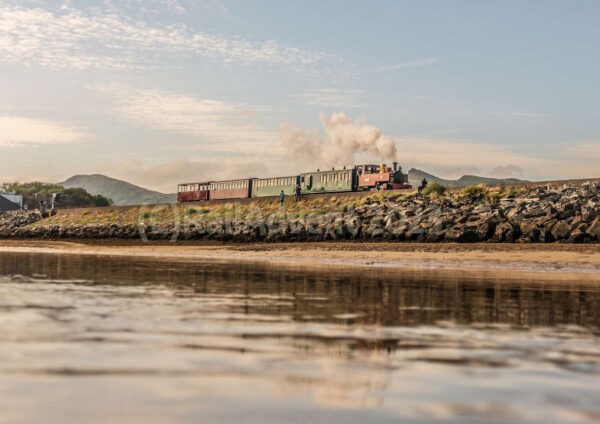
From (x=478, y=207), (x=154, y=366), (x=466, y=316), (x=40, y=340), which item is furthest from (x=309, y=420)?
(x=478, y=207)

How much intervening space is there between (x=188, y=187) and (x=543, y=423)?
84.9m

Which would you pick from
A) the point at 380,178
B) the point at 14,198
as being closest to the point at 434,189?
the point at 380,178

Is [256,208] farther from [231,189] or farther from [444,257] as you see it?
[444,257]

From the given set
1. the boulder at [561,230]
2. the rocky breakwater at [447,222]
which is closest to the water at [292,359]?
the boulder at [561,230]

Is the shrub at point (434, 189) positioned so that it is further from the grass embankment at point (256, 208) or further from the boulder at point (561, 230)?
the boulder at point (561, 230)

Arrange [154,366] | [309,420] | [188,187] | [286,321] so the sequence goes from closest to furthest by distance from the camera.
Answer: [309,420], [154,366], [286,321], [188,187]

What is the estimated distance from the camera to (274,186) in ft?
232

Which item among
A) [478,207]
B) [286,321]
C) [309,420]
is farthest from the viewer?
[478,207]

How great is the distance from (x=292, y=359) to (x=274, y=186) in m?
64.5

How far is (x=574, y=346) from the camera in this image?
781cm

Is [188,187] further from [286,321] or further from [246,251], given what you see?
[286,321]

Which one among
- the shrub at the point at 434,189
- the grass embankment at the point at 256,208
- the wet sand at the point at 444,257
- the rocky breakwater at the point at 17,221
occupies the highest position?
the shrub at the point at 434,189

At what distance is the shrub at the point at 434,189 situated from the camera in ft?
159

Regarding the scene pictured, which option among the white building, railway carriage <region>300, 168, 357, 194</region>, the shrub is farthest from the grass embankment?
the white building
